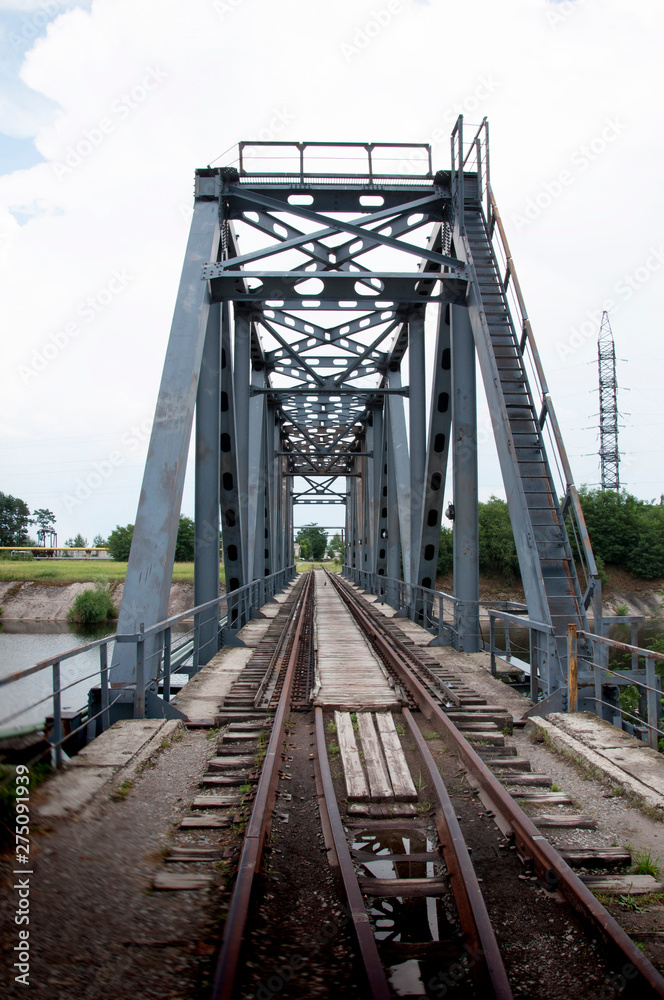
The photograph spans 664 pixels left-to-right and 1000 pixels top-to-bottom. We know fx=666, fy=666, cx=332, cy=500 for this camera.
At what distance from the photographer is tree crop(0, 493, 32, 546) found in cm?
9068

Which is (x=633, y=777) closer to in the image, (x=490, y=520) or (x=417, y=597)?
(x=417, y=597)

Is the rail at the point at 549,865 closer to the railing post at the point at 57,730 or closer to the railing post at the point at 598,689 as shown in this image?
the railing post at the point at 598,689

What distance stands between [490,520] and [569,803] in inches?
1759

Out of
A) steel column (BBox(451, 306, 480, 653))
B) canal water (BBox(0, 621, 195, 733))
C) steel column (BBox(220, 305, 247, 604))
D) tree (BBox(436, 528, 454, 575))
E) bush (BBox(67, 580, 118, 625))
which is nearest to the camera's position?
steel column (BBox(451, 306, 480, 653))

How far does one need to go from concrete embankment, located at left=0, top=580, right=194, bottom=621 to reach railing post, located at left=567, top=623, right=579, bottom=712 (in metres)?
27.6

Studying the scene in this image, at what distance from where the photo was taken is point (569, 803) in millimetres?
4418

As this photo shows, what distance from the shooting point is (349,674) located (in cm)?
910

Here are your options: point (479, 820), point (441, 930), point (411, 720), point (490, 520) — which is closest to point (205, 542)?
point (411, 720)

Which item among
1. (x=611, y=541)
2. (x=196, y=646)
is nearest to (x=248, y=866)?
(x=196, y=646)

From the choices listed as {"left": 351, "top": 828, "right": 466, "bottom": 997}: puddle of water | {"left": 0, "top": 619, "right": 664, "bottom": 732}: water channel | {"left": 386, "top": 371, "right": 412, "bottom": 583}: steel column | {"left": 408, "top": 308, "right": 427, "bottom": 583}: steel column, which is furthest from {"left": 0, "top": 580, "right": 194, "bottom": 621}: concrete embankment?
{"left": 351, "top": 828, "right": 466, "bottom": 997}: puddle of water

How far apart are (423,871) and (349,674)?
5495mm

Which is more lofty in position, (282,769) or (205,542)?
(205,542)

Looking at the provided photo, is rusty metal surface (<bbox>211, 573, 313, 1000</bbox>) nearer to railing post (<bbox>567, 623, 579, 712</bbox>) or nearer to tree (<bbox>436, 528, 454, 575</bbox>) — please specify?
railing post (<bbox>567, 623, 579, 712</bbox>)

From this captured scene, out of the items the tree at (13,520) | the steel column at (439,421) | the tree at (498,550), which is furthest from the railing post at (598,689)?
the tree at (13,520)
